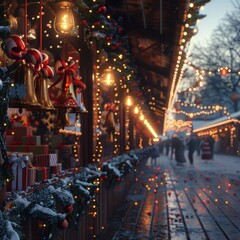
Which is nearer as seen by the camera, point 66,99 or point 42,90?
point 42,90

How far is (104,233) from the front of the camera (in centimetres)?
909

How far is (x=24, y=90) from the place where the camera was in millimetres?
5227

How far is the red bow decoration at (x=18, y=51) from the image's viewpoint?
189 inches

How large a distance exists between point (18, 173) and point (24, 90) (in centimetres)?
104

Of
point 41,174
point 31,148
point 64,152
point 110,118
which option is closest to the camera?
point 41,174

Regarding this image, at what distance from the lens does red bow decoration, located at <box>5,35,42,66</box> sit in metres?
4.79

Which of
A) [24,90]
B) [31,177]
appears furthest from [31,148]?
[24,90]

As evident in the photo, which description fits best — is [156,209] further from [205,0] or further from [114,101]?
[205,0]

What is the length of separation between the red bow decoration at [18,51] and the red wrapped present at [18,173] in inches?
46.4

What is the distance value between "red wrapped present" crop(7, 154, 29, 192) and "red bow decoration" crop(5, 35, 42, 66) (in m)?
1.18

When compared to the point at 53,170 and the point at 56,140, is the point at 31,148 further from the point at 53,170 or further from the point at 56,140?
the point at 56,140

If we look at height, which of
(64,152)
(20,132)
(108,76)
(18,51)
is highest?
(108,76)

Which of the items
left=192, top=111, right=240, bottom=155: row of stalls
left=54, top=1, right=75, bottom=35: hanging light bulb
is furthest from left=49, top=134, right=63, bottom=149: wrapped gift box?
left=192, top=111, right=240, bottom=155: row of stalls

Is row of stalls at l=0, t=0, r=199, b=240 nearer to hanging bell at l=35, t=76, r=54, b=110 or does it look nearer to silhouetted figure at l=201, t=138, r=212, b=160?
hanging bell at l=35, t=76, r=54, b=110
